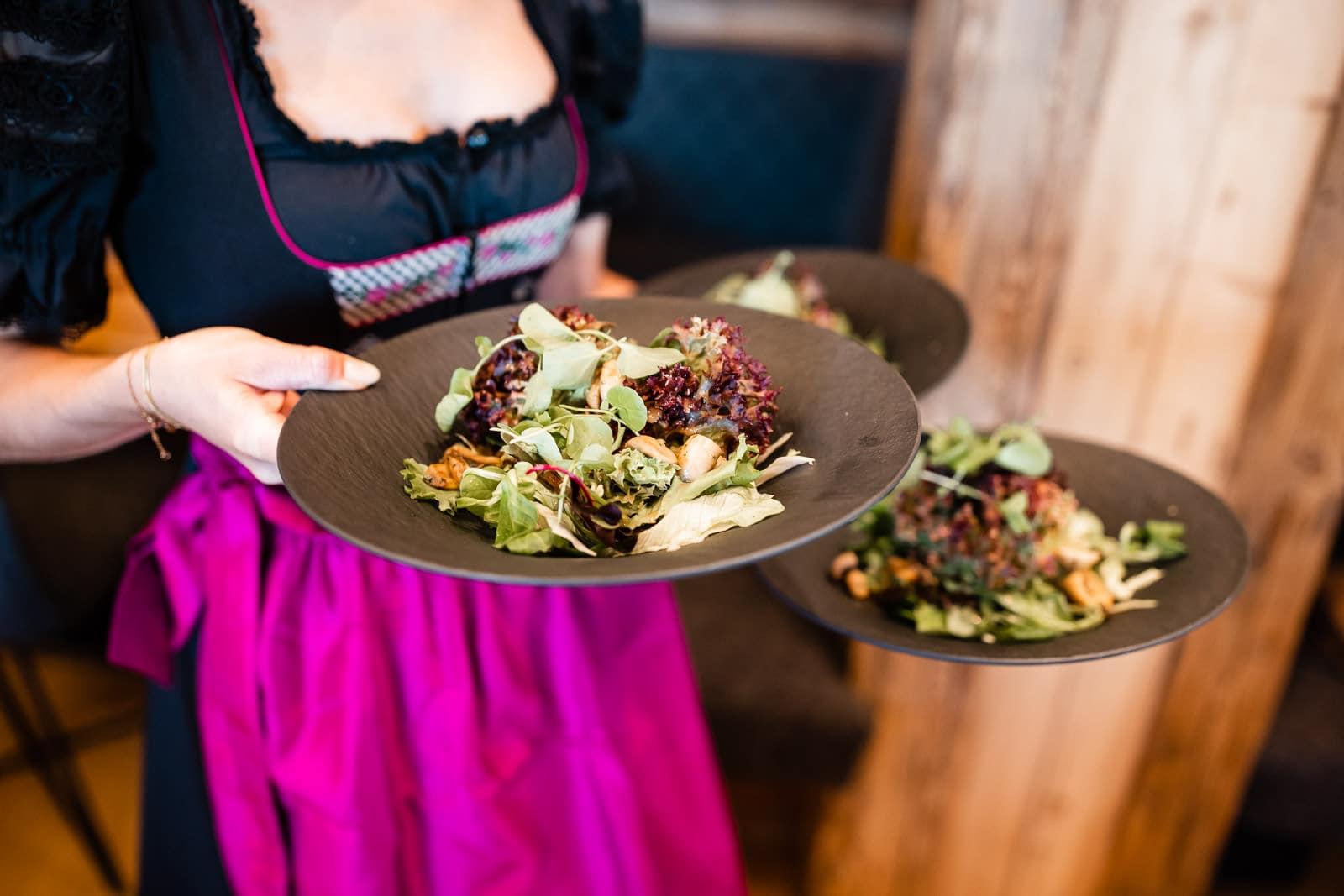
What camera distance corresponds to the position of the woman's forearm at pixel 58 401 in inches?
29.2

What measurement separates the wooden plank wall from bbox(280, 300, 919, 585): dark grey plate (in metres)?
0.59

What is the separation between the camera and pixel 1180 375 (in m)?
1.15

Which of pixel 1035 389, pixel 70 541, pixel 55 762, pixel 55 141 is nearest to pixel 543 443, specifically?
pixel 55 141

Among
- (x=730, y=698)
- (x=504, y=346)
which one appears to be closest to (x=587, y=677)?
(x=504, y=346)

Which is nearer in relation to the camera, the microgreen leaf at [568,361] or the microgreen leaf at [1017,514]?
the microgreen leaf at [568,361]

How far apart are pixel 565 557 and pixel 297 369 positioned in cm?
24

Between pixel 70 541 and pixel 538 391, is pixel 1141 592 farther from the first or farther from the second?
pixel 70 541

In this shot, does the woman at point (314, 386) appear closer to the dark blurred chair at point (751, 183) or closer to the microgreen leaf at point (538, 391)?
the microgreen leaf at point (538, 391)

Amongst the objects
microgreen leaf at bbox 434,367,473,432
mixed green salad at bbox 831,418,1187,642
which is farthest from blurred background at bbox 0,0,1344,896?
microgreen leaf at bbox 434,367,473,432

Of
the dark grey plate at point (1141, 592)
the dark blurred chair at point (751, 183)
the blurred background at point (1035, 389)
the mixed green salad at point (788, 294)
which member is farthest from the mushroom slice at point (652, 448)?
the dark blurred chair at point (751, 183)

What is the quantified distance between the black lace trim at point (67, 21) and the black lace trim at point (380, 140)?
0.09m

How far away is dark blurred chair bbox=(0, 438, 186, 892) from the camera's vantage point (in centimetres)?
122

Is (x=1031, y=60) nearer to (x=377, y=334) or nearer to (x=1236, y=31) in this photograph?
(x=1236, y=31)

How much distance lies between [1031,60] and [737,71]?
0.82m
